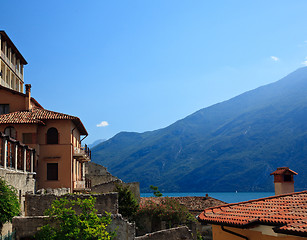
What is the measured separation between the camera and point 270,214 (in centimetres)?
861

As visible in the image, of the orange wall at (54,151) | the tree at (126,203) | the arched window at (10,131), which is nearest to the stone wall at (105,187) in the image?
the tree at (126,203)

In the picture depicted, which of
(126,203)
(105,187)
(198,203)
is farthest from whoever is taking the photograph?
(198,203)

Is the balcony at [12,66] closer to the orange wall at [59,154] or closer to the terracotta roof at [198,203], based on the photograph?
the orange wall at [59,154]

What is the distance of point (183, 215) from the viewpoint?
5034cm

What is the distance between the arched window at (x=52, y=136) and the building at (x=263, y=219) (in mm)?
31331

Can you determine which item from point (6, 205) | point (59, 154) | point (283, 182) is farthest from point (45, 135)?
point (283, 182)

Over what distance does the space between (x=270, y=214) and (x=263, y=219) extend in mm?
468

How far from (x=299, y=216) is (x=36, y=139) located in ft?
113

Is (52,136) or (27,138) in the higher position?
(52,136)

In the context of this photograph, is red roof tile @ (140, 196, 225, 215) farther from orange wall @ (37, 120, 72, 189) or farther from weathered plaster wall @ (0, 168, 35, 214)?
weathered plaster wall @ (0, 168, 35, 214)

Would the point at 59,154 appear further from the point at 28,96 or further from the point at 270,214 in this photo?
the point at 270,214

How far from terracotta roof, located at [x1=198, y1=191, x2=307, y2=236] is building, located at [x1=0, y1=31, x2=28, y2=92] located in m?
53.8

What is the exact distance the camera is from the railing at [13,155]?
24703 millimetres

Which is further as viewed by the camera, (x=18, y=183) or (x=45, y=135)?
(x=45, y=135)
